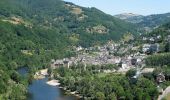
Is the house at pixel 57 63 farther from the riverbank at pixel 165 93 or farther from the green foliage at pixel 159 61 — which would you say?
the riverbank at pixel 165 93

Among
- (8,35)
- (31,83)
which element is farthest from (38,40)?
(31,83)

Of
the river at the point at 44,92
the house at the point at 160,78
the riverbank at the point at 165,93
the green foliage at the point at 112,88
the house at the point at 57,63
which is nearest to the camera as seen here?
the riverbank at the point at 165,93

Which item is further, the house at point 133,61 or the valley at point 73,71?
the house at point 133,61

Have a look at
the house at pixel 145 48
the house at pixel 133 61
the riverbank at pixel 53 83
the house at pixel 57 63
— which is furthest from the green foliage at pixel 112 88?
the house at pixel 145 48

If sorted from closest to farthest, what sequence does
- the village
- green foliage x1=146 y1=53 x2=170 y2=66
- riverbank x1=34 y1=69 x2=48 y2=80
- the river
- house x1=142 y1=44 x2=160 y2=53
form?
the river → the village → green foliage x1=146 y1=53 x2=170 y2=66 → riverbank x1=34 y1=69 x2=48 y2=80 → house x1=142 y1=44 x2=160 y2=53

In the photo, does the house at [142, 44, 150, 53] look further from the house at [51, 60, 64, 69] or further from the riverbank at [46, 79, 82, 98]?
the riverbank at [46, 79, 82, 98]

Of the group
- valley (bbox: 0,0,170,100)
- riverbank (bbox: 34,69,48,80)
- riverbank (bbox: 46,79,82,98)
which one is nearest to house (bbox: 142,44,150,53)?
valley (bbox: 0,0,170,100)

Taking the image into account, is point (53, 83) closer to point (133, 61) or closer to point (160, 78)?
point (160, 78)

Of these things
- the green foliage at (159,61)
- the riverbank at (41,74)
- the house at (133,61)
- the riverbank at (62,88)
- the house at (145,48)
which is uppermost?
the green foliage at (159,61)
